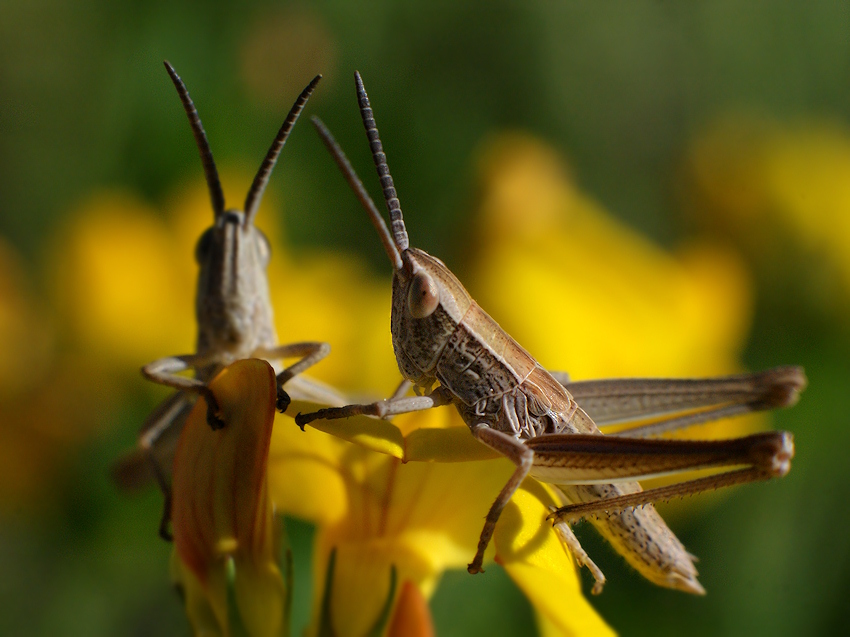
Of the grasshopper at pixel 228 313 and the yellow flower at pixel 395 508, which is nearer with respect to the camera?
the yellow flower at pixel 395 508

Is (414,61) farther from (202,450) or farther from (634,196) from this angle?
(202,450)

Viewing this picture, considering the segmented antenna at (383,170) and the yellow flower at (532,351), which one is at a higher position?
the segmented antenna at (383,170)

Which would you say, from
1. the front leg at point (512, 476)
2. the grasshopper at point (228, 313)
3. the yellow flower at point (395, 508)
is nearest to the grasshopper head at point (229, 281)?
the grasshopper at point (228, 313)

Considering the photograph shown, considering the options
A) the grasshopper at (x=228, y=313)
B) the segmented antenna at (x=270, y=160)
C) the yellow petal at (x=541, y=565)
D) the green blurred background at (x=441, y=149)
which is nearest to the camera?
the yellow petal at (x=541, y=565)

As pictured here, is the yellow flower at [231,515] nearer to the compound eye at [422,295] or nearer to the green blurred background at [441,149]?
the compound eye at [422,295]

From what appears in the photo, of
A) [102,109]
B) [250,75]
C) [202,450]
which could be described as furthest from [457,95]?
[202,450]

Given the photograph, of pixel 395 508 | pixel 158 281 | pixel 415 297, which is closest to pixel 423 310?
pixel 415 297

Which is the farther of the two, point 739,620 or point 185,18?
Answer: point 185,18

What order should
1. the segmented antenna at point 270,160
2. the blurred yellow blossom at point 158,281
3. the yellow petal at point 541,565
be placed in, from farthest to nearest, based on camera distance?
the blurred yellow blossom at point 158,281
the segmented antenna at point 270,160
the yellow petal at point 541,565
